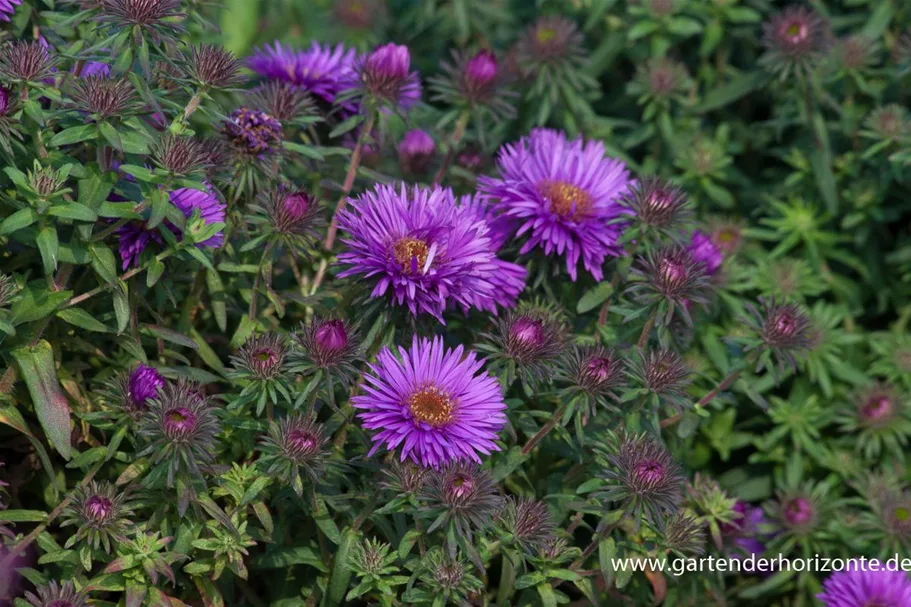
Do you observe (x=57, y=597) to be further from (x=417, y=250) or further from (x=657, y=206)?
(x=657, y=206)

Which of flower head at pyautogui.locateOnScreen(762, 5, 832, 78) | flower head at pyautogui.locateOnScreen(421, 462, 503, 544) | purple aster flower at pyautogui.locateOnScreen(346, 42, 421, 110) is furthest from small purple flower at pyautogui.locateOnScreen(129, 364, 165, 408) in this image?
flower head at pyautogui.locateOnScreen(762, 5, 832, 78)

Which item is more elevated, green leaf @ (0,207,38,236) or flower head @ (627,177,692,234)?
flower head @ (627,177,692,234)

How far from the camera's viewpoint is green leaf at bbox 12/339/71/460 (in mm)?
2359

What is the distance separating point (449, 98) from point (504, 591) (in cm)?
140

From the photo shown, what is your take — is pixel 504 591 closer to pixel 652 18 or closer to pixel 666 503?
pixel 666 503

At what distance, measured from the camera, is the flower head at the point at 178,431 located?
218 cm

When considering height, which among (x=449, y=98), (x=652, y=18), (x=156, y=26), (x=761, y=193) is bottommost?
(x=156, y=26)

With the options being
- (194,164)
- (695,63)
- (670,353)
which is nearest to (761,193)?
(695,63)

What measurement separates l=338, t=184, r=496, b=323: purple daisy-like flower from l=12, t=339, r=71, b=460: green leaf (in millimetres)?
667

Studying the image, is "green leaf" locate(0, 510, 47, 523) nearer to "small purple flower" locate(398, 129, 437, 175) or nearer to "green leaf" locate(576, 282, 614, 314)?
"green leaf" locate(576, 282, 614, 314)

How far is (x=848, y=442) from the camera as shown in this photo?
3467mm

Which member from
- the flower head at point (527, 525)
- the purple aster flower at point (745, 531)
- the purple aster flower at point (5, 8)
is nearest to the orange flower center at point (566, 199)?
the flower head at point (527, 525)

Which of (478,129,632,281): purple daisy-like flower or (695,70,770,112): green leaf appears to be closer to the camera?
(478,129,632,281): purple daisy-like flower

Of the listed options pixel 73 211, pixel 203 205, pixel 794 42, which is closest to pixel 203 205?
pixel 203 205
